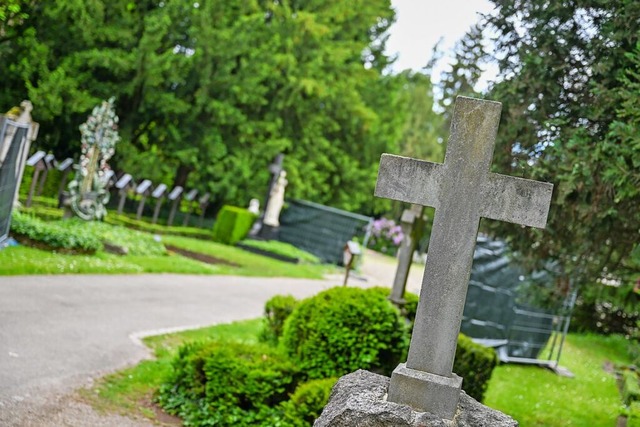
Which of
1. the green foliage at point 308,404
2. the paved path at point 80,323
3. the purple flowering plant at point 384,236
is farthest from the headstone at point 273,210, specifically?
the green foliage at point 308,404

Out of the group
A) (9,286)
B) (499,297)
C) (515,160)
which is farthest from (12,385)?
(499,297)

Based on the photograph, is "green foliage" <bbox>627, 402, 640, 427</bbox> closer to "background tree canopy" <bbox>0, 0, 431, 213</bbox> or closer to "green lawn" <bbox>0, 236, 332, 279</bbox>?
"green lawn" <bbox>0, 236, 332, 279</bbox>

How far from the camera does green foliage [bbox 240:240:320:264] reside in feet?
84.8

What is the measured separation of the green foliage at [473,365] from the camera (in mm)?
8289

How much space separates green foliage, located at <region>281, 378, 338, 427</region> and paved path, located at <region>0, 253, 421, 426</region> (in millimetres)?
1289

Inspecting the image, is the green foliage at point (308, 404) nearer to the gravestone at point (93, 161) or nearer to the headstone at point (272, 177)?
the gravestone at point (93, 161)

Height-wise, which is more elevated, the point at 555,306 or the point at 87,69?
the point at 87,69

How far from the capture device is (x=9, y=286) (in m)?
10.3

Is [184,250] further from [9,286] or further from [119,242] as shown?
[9,286]

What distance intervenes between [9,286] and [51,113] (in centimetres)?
1489

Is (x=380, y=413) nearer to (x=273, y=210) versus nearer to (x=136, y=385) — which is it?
(x=136, y=385)

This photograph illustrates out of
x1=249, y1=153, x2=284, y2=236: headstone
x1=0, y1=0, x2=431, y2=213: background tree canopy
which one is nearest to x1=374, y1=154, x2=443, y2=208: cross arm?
x1=0, y1=0, x2=431, y2=213: background tree canopy

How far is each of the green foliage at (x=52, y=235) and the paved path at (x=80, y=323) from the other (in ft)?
4.09

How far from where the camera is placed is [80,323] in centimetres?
932
